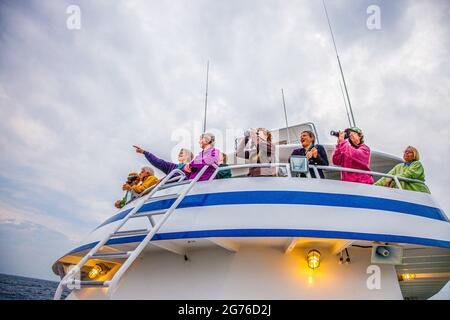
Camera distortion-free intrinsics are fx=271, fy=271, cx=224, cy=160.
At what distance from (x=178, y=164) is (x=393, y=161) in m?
5.02

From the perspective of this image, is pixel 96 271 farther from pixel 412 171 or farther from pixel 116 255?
pixel 412 171

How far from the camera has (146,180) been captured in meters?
5.24

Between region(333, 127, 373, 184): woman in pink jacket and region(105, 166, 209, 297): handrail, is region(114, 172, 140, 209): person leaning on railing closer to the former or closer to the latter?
region(105, 166, 209, 297): handrail

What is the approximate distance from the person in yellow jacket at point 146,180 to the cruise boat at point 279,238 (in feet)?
2.91

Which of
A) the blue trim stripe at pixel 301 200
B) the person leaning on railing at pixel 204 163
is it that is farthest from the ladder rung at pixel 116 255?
the person leaning on railing at pixel 204 163

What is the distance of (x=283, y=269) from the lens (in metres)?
3.91

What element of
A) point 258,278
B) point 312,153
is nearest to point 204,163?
point 312,153

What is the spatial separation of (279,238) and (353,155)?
1838mm

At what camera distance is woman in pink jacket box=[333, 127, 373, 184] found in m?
4.25

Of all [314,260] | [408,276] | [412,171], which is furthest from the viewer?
[408,276]

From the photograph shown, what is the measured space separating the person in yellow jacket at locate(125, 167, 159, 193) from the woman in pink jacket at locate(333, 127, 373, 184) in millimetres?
3328

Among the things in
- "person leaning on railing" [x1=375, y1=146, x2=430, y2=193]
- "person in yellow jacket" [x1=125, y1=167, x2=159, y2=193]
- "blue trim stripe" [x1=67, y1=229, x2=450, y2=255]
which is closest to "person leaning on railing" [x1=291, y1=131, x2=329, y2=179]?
"blue trim stripe" [x1=67, y1=229, x2=450, y2=255]
